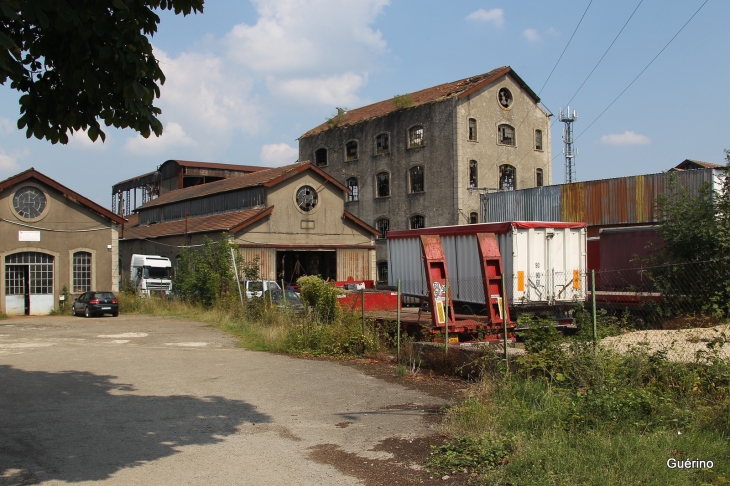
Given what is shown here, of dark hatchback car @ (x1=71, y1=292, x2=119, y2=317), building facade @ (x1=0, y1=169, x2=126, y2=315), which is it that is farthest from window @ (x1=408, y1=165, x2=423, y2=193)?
dark hatchback car @ (x1=71, y1=292, x2=119, y2=317)

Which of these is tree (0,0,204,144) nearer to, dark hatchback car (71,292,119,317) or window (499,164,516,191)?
dark hatchback car (71,292,119,317)

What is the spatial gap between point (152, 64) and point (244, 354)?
9.95 m

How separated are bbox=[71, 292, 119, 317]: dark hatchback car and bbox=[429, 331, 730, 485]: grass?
2312 centimetres

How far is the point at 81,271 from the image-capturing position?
31.3 metres

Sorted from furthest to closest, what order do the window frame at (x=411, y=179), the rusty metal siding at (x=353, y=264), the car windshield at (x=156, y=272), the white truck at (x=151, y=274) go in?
the window frame at (x=411, y=179) < the rusty metal siding at (x=353, y=264) < the car windshield at (x=156, y=272) < the white truck at (x=151, y=274)

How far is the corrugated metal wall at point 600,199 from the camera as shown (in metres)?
30.4

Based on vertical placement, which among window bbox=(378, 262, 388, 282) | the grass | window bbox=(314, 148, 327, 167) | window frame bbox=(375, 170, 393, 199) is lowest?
the grass

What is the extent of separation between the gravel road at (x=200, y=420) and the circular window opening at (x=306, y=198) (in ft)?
68.4

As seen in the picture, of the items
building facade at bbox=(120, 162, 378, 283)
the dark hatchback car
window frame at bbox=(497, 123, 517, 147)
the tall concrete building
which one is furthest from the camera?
window frame at bbox=(497, 123, 517, 147)

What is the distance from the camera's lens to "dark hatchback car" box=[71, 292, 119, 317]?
28516 mm

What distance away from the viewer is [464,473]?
6.52 meters

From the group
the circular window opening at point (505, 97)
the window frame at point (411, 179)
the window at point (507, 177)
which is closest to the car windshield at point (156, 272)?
the window frame at point (411, 179)

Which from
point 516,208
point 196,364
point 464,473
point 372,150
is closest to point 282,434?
point 464,473

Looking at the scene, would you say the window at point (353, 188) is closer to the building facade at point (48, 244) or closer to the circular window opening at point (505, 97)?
the circular window opening at point (505, 97)
